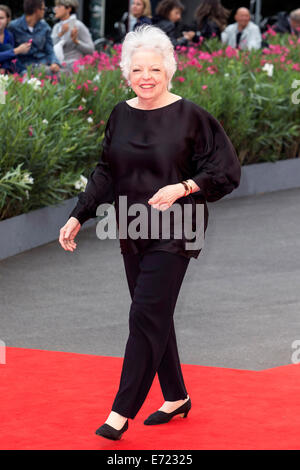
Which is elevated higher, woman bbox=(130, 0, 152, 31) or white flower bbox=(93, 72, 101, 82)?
white flower bbox=(93, 72, 101, 82)

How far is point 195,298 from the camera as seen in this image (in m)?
7.71

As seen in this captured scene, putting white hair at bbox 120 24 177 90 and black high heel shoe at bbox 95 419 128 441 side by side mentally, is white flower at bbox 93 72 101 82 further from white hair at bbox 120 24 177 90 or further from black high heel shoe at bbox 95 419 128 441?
black high heel shoe at bbox 95 419 128 441

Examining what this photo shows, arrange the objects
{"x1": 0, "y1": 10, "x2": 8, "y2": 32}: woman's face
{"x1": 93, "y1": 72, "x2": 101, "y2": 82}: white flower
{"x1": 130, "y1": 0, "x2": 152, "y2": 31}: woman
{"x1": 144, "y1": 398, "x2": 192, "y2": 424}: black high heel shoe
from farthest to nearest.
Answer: {"x1": 130, "y1": 0, "x2": 152, "y2": 31}: woman, {"x1": 0, "y1": 10, "x2": 8, "y2": 32}: woman's face, {"x1": 93, "y1": 72, "x2": 101, "y2": 82}: white flower, {"x1": 144, "y1": 398, "x2": 192, "y2": 424}: black high heel shoe

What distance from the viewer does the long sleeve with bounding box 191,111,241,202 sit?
14.4 ft

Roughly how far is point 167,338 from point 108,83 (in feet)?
21.8

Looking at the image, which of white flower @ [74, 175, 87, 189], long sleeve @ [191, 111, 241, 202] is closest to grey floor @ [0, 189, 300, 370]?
white flower @ [74, 175, 87, 189]

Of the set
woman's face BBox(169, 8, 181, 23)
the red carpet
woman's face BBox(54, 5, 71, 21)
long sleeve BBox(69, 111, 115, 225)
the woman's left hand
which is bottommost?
woman's face BBox(169, 8, 181, 23)

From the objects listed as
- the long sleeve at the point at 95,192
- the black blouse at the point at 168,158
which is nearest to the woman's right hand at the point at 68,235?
→ the long sleeve at the point at 95,192

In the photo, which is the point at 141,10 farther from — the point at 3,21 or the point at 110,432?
the point at 110,432

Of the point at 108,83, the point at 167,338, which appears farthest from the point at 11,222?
the point at 167,338

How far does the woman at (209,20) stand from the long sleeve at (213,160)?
13005mm

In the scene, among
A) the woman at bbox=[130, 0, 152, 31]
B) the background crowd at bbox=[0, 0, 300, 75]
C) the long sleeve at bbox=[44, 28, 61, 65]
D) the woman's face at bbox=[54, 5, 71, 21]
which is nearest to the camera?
the background crowd at bbox=[0, 0, 300, 75]

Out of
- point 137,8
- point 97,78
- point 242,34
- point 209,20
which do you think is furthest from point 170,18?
point 97,78

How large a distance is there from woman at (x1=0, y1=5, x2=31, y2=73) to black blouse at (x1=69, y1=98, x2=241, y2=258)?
25.6 feet
